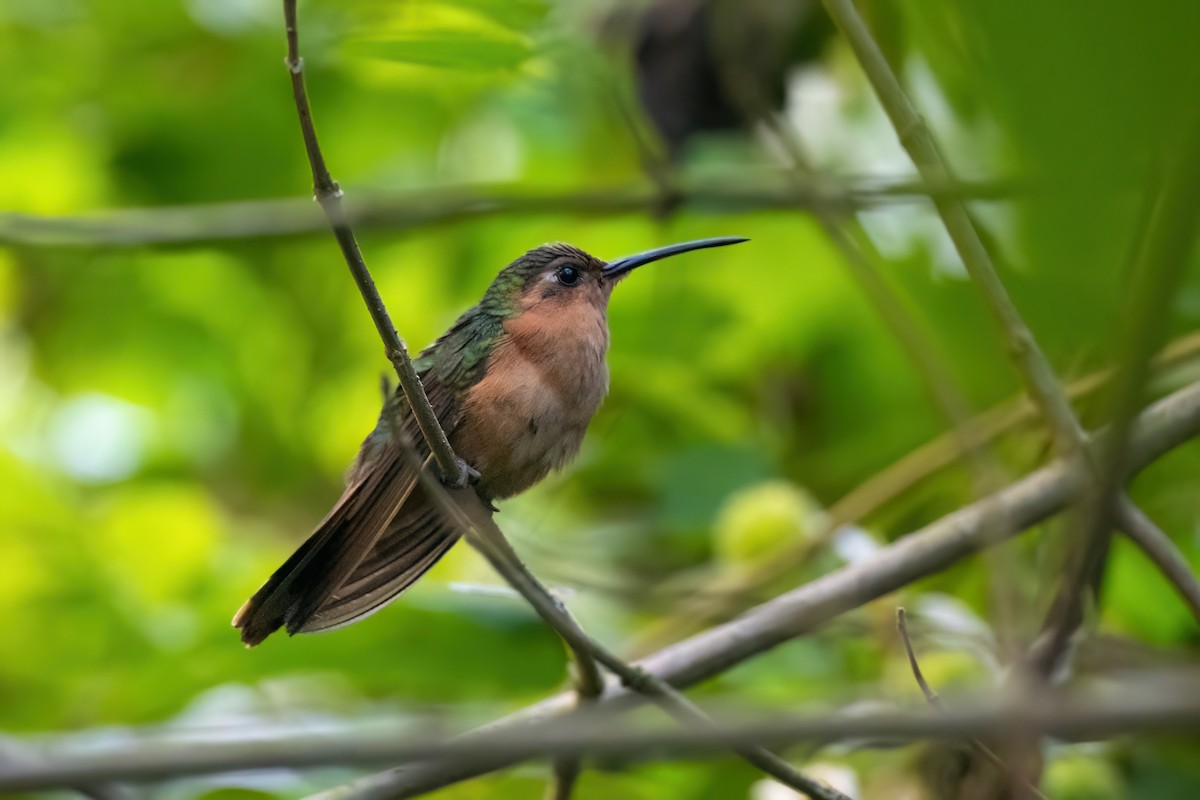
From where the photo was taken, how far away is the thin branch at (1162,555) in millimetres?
2895

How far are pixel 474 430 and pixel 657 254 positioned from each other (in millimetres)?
726

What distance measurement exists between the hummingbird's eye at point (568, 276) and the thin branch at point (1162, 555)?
1.51 metres

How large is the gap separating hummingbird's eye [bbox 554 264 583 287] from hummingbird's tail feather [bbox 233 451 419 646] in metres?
0.99

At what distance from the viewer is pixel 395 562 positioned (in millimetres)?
2861

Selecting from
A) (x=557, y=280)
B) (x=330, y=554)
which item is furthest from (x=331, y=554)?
(x=557, y=280)

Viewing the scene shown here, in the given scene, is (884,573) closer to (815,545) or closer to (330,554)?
(815,545)

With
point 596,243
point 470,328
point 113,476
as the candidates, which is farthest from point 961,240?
point 113,476

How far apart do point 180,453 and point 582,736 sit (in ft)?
16.7

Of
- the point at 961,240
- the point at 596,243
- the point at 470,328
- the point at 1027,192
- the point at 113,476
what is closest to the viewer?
the point at 1027,192

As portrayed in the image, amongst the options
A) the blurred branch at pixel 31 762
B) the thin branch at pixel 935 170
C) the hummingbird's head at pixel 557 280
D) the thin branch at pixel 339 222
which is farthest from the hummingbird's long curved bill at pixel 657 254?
the blurred branch at pixel 31 762

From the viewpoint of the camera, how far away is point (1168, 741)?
358 cm

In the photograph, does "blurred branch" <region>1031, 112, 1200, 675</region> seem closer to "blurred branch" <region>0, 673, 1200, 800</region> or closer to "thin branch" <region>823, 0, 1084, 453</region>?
"blurred branch" <region>0, 673, 1200, 800</region>

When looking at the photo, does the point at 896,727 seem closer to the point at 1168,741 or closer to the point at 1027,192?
the point at 1027,192

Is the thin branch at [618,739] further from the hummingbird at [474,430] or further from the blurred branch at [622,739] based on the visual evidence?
the hummingbird at [474,430]
